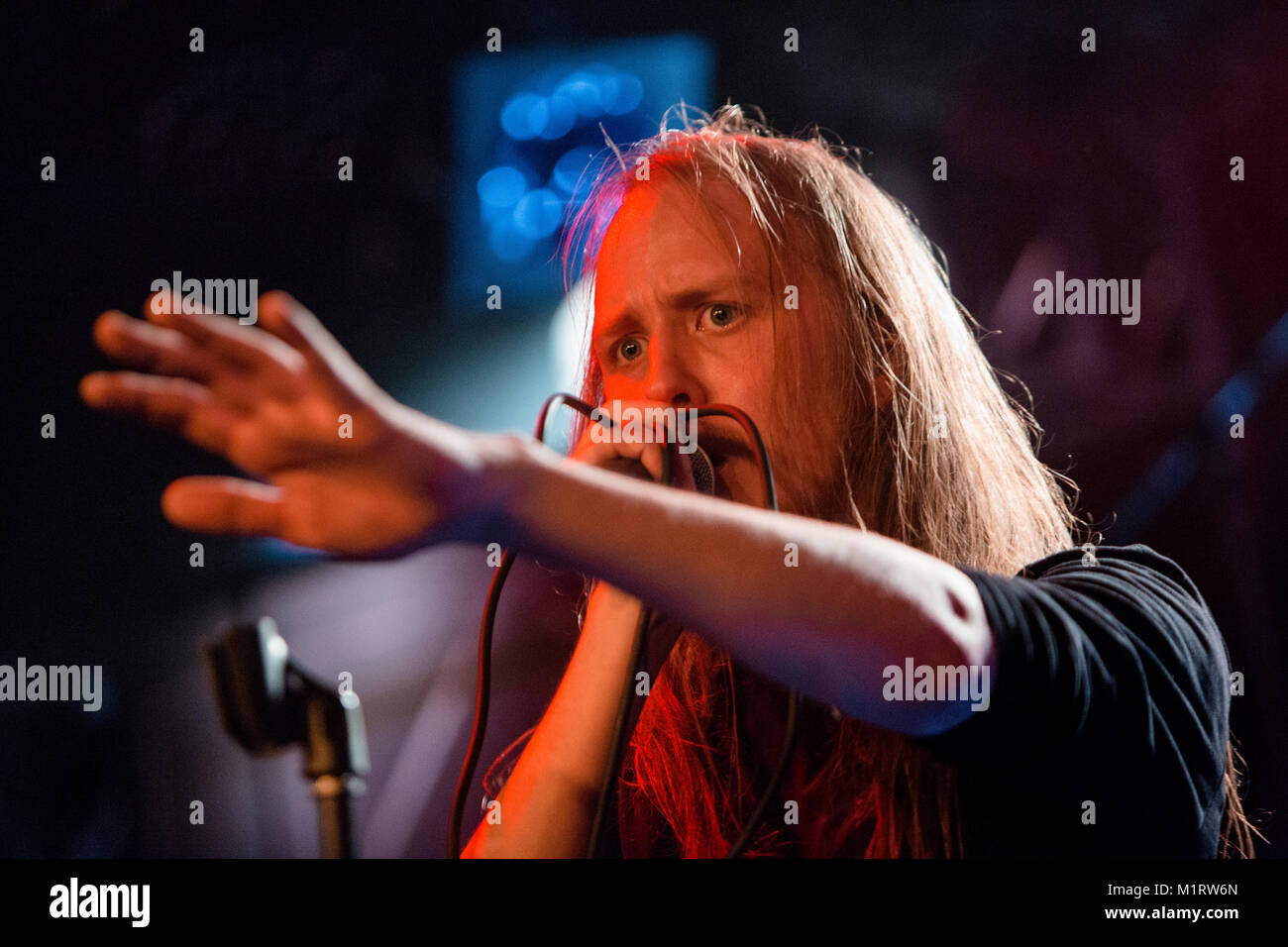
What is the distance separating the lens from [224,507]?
477 mm

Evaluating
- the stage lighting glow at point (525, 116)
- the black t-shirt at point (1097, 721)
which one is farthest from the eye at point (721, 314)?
the stage lighting glow at point (525, 116)

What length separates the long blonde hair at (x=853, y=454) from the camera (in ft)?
3.78

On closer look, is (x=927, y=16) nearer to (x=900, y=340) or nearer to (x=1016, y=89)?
(x=1016, y=89)

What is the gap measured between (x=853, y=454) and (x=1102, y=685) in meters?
0.52

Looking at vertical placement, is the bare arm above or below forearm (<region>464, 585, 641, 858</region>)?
above

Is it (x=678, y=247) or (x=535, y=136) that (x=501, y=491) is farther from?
(x=535, y=136)

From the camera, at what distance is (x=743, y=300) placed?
3.81 feet

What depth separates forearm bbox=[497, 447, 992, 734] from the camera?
541 millimetres

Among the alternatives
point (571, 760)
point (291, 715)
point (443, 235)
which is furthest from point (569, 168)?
point (291, 715)

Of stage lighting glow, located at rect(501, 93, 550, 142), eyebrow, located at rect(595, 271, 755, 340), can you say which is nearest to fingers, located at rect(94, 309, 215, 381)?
eyebrow, located at rect(595, 271, 755, 340)

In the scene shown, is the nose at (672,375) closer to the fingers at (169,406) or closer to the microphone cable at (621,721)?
the microphone cable at (621,721)

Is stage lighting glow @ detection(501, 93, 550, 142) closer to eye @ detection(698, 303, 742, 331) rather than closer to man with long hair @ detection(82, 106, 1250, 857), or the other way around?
man with long hair @ detection(82, 106, 1250, 857)
